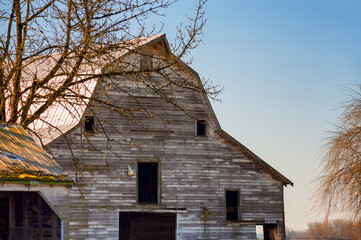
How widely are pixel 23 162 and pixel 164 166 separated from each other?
13.6m

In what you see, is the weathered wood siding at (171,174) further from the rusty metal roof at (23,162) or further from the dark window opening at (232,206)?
the rusty metal roof at (23,162)

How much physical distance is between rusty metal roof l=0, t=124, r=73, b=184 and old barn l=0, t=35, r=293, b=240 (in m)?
10.5

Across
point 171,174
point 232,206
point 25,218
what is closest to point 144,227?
point 232,206

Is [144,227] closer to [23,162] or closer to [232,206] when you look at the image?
[232,206]

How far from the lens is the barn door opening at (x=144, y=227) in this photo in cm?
2897

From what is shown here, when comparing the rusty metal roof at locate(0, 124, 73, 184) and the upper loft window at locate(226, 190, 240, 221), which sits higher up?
the rusty metal roof at locate(0, 124, 73, 184)

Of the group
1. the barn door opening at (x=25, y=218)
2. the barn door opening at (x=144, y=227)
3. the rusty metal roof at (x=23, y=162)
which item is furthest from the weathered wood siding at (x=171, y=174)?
the rusty metal roof at (x=23, y=162)

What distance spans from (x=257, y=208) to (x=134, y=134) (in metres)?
5.94

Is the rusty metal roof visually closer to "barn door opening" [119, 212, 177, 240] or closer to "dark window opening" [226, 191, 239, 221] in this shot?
"dark window opening" [226, 191, 239, 221]

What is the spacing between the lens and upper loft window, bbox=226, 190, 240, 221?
1034 inches

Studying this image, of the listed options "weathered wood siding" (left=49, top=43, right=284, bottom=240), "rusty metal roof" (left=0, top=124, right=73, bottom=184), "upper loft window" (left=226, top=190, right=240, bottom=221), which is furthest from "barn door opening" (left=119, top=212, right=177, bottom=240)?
"rusty metal roof" (left=0, top=124, right=73, bottom=184)

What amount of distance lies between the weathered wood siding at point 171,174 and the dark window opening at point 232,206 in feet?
2.26

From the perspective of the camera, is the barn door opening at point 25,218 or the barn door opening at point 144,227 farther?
the barn door opening at point 144,227

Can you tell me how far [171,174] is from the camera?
24.9 m
